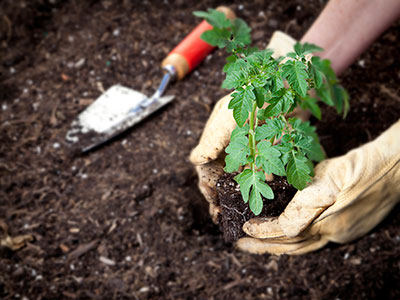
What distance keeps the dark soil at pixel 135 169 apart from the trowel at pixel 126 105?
3.4 inches

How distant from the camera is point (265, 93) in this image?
4.48 ft

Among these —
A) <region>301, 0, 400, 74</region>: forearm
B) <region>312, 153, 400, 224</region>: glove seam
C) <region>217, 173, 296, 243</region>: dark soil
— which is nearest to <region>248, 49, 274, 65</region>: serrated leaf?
<region>217, 173, 296, 243</region>: dark soil

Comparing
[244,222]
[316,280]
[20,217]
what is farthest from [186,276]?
[20,217]

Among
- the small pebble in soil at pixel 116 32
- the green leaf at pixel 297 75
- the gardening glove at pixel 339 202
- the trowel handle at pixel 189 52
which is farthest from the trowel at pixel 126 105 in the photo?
the green leaf at pixel 297 75

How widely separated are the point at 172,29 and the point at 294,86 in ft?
7.03

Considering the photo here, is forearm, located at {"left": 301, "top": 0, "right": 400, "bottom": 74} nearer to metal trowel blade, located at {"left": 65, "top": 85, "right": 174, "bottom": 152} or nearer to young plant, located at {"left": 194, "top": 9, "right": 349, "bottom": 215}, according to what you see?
young plant, located at {"left": 194, "top": 9, "right": 349, "bottom": 215}

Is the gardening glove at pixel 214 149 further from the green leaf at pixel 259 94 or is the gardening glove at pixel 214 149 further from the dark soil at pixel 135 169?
the dark soil at pixel 135 169

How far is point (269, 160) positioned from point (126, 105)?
1.76 metres

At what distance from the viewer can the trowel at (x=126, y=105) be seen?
2.82 meters

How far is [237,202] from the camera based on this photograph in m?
1.60

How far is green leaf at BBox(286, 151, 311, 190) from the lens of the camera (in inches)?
55.1

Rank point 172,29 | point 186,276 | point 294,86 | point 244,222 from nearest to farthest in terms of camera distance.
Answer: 1. point 294,86
2. point 244,222
3. point 186,276
4. point 172,29

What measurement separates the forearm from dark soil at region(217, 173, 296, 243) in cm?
110

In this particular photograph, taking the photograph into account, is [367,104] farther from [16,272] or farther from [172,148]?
[16,272]
